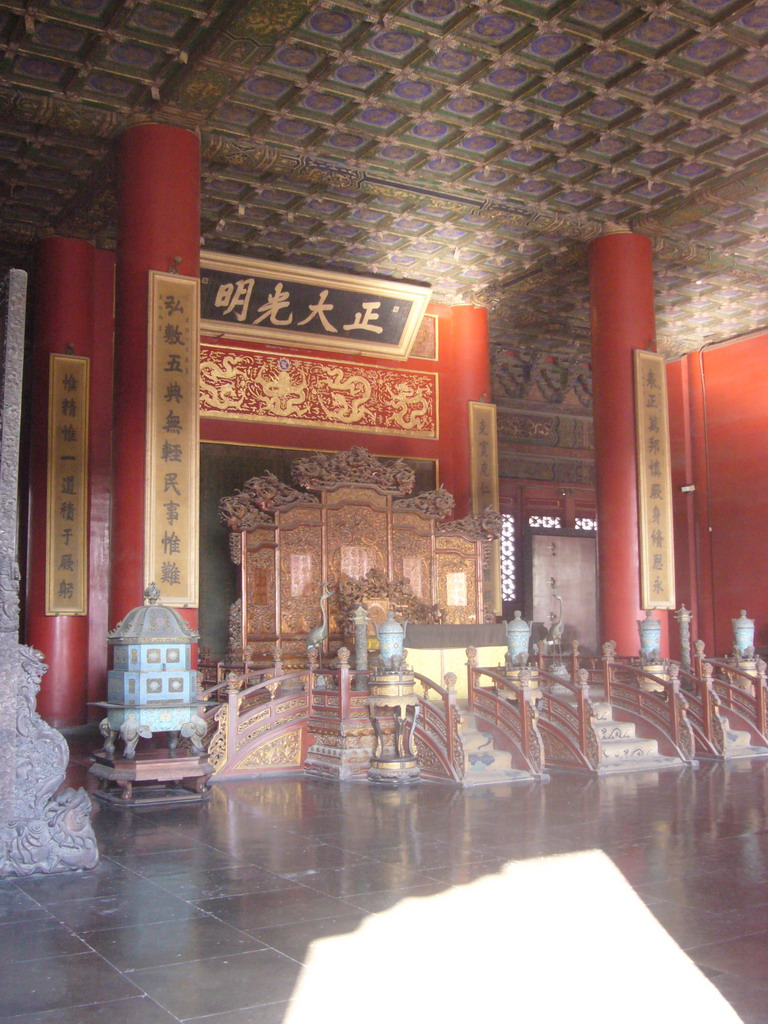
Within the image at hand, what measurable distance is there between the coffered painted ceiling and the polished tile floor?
4.81 metres

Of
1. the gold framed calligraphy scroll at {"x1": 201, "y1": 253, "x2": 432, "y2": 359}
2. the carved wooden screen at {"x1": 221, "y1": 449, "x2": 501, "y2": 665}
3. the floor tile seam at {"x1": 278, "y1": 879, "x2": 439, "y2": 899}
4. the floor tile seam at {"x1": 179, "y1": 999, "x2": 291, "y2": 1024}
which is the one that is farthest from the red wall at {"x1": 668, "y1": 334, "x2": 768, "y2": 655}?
the floor tile seam at {"x1": 179, "y1": 999, "x2": 291, "y2": 1024}

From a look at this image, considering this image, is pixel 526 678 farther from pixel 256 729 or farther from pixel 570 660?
pixel 570 660

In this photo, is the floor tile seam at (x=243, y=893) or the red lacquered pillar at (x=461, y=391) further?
the red lacquered pillar at (x=461, y=391)

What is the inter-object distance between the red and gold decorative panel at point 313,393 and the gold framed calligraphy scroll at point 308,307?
26cm

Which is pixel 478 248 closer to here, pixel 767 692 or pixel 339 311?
pixel 339 311

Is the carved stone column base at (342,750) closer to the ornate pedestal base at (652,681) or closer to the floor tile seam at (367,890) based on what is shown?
the ornate pedestal base at (652,681)

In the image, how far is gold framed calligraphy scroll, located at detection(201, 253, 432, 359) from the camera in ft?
31.9

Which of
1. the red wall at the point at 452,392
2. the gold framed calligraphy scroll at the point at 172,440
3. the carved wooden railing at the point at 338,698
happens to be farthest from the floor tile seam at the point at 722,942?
the red wall at the point at 452,392

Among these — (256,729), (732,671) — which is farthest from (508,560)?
(256,729)

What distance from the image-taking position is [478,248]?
33.1ft

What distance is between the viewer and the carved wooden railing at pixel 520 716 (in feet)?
21.3

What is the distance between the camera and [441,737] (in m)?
6.39

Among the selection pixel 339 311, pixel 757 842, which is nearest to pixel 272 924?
pixel 757 842

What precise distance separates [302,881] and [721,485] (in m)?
10.4
